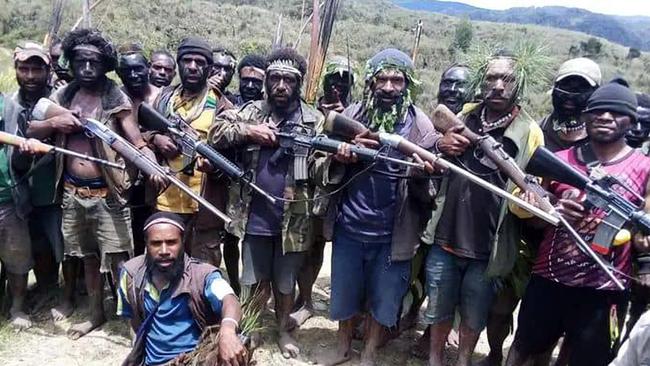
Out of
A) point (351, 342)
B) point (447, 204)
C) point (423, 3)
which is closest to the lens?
point (447, 204)

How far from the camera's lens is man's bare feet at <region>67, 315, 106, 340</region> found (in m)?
4.80

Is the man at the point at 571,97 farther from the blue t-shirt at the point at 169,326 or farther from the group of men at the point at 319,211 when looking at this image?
the blue t-shirt at the point at 169,326

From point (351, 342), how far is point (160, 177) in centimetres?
203

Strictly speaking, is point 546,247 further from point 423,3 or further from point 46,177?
point 423,3

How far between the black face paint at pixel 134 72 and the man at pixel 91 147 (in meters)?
0.27

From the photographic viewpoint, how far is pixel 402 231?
13.5 ft

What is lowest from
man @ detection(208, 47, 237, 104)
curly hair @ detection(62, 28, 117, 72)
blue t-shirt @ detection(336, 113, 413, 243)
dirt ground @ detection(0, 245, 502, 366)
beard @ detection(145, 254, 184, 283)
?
dirt ground @ detection(0, 245, 502, 366)

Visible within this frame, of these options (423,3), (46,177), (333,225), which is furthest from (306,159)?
(423,3)

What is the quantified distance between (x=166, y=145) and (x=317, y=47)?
2.34 metres

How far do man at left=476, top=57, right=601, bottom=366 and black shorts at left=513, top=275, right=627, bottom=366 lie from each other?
402 mm

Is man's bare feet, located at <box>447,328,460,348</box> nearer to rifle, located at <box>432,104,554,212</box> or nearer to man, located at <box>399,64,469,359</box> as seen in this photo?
man, located at <box>399,64,469,359</box>

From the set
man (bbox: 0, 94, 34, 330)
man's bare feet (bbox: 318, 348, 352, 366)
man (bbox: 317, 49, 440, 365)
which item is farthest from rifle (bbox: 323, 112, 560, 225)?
man (bbox: 0, 94, 34, 330)

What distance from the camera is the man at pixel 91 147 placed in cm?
443

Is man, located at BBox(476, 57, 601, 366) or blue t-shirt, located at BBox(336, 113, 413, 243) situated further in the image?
blue t-shirt, located at BBox(336, 113, 413, 243)
